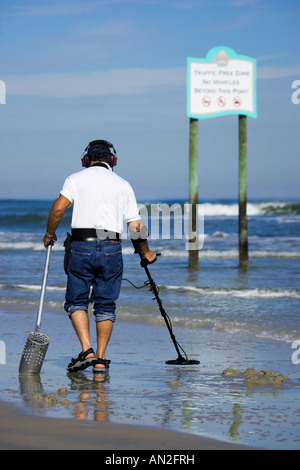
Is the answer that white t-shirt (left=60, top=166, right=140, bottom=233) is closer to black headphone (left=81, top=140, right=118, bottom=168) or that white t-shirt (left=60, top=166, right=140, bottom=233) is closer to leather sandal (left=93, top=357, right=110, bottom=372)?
black headphone (left=81, top=140, right=118, bottom=168)

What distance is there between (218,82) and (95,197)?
9.45m

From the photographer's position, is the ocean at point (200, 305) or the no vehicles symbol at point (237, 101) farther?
the no vehicles symbol at point (237, 101)

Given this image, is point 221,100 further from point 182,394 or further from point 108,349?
point 182,394

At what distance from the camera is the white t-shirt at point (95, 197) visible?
19.6ft

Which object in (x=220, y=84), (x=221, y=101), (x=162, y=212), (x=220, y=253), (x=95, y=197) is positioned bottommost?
(x=220, y=253)

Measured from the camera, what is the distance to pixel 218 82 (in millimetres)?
14961

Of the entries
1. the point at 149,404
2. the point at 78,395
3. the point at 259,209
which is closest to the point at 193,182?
the point at 78,395

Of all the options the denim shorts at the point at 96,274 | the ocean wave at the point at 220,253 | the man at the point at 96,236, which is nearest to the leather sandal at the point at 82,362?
the man at the point at 96,236

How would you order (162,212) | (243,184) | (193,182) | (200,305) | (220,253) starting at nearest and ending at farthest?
(200,305) → (193,182) → (243,184) → (220,253) → (162,212)

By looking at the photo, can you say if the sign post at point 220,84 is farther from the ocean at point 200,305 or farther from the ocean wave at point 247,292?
the ocean wave at point 247,292

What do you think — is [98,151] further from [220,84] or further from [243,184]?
[243,184]

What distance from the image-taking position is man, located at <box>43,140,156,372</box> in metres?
5.99

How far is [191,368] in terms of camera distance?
638 centimetres

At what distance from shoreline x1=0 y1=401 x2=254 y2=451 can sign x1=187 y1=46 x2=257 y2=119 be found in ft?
35.9
